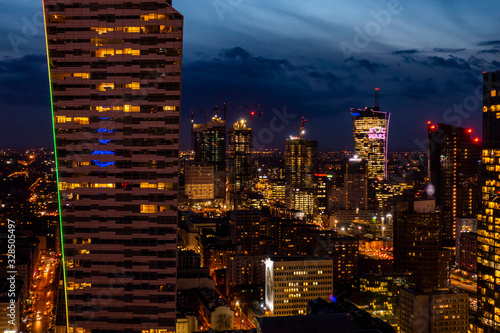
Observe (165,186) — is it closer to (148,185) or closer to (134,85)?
(148,185)

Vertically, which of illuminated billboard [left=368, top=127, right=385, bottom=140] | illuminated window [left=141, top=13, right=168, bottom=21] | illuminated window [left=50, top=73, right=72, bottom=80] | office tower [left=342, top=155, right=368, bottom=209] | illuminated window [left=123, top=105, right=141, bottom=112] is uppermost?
illuminated billboard [left=368, top=127, right=385, bottom=140]

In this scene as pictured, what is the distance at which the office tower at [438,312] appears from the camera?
2614 centimetres

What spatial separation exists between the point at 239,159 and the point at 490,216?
2499 inches

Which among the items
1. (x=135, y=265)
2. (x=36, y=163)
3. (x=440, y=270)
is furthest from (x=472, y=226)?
(x=36, y=163)

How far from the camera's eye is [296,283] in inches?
1221

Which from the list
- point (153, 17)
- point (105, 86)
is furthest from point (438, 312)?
point (153, 17)

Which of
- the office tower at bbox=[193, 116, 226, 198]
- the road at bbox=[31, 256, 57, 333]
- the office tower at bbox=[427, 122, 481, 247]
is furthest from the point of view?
the office tower at bbox=[193, 116, 226, 198]

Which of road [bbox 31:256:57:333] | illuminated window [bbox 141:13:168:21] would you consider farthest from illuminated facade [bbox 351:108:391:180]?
illuminated window [bbox 141:13:168:21]

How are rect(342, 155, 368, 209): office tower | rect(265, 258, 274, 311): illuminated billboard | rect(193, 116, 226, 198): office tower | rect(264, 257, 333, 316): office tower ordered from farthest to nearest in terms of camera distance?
rect(193, 116, 226, 198): office tower → rect(342, 155, 368, 209): office tower → rect(265, 258, 274, 311): illuminated billboard → rect(264, 257, 333, 316): office tower

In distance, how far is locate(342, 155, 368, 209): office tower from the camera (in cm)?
6975

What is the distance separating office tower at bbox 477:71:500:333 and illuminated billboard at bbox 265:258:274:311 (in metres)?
12.5

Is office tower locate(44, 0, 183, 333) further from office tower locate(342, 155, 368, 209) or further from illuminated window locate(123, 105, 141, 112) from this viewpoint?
office tower locate(342, 155, 368, 209)

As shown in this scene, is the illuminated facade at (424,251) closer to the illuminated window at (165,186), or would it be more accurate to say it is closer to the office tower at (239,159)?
the illuminated window at (165,186)

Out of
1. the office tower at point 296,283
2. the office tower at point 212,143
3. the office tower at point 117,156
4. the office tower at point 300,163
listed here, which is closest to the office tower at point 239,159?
the office tower at point 212,143
